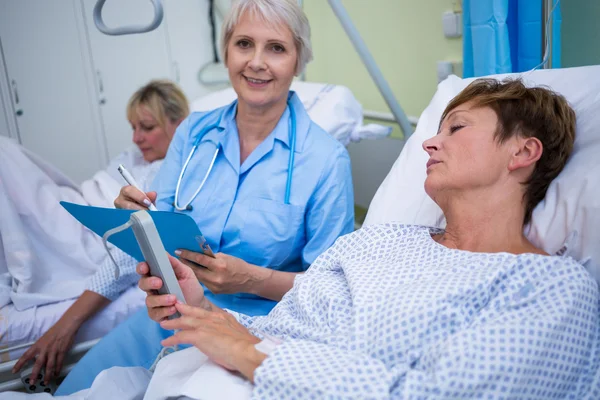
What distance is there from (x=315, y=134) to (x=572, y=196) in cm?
74

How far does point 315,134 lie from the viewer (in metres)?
1.73

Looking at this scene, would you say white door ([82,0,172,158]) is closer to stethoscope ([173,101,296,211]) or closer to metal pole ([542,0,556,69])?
stethoscope ([173,101,296,211])

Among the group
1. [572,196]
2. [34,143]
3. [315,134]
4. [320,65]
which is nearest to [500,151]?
[572,196]

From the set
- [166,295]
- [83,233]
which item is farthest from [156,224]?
[83,233]

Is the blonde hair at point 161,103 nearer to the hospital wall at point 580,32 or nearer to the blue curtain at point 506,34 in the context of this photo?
the blue curtain at point 506,34

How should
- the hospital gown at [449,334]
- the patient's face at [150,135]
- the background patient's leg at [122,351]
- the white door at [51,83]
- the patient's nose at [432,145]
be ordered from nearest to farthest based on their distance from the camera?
the hospital gown at [449,334] → the patient's nose at [432,145] → the background patient's leg at [122,351] → the patient's face at [150,135] → the white door at [51,83]

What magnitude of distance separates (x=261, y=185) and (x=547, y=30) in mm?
925

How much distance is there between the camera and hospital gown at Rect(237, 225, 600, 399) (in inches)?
36.2

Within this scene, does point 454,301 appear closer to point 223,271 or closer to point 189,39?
point 223,271

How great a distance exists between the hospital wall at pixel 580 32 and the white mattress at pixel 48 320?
1595mm

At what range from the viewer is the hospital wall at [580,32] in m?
1.83

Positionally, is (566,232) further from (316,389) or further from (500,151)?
(316,389)

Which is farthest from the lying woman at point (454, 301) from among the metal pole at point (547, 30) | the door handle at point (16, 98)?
the door handle at point (16, 98)

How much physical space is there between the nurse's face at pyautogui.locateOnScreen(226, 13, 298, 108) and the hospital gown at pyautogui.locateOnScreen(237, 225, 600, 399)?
70 cm
